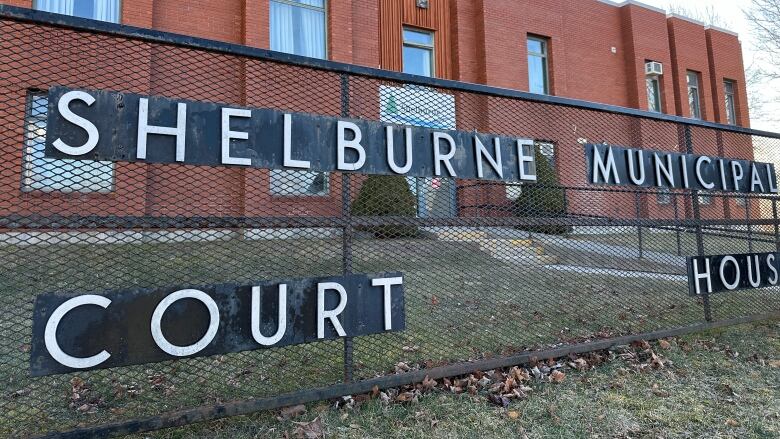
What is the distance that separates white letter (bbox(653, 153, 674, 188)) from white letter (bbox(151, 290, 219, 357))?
12.7ft

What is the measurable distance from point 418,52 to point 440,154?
11476 millimetres

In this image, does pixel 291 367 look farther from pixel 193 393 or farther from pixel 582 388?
pixel 582 388

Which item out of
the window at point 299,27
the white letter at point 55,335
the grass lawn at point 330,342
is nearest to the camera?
the white letter at point 55,335

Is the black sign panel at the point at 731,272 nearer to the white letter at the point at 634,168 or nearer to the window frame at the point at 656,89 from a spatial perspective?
the white letter at the point at 634,168

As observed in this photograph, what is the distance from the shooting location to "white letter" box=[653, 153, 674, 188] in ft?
13.7

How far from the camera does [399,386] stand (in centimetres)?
289

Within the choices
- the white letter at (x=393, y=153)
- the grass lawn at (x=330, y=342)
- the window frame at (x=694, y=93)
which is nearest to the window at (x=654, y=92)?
the window frame at (x=694, y=93)

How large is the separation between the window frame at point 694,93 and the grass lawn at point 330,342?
16912mm

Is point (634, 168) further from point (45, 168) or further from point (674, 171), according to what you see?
point (45, 168)

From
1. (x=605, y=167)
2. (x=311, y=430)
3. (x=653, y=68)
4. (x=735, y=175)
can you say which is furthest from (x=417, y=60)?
(x=311, y=430)

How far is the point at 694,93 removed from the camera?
64.8 feet

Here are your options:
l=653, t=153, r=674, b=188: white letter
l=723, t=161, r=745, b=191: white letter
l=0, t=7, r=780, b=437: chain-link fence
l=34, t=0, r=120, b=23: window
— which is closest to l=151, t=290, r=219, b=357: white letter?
l=0, t=7, r=780, b=437: chain-link fence

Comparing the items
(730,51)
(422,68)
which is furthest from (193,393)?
(730,51)

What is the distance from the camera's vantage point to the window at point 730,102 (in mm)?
20812
